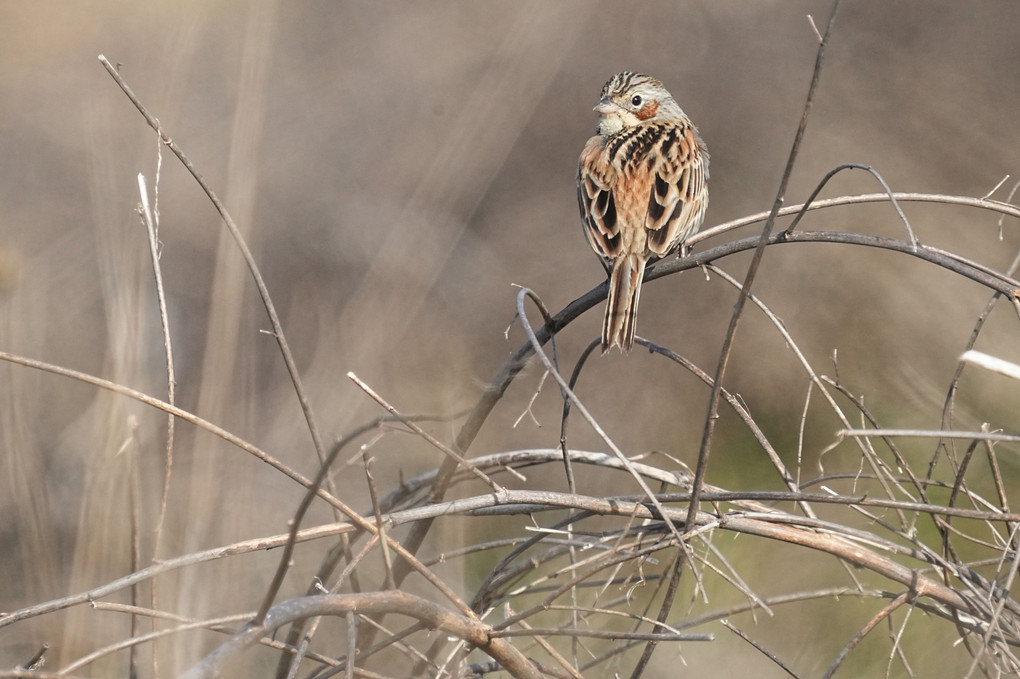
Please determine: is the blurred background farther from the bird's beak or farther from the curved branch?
the curved branch

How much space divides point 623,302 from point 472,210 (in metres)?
2.99

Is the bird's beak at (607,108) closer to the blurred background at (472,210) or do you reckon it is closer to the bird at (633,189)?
the bird at (633,189)

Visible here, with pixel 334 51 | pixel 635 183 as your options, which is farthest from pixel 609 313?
pixel 334 51

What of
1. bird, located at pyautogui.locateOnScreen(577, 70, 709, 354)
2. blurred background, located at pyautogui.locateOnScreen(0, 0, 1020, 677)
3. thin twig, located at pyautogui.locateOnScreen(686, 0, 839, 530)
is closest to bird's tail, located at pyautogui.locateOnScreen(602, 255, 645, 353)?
bird, located at pyautogui.locateOnScreen(577, 70, 709, 354)

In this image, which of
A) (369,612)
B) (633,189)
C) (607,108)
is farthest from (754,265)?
(607,108)

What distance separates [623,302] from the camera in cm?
270

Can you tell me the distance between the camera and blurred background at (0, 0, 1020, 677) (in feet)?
15.6

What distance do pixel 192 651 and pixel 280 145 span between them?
4459mm

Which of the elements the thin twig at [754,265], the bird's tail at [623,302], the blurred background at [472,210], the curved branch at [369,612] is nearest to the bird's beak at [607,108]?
the bird's tail at [623,302]

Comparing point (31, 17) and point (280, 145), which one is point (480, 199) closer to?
point (280, 145)

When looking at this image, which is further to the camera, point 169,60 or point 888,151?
point 169,60

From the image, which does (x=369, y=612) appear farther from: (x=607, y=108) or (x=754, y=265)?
(x=607, y=108)

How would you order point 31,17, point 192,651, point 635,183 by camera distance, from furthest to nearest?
point 31,17, point 635,183, point 192,651

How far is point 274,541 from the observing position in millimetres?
1624
